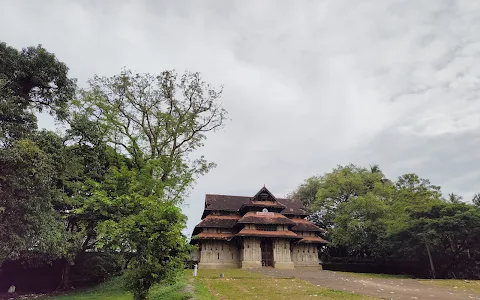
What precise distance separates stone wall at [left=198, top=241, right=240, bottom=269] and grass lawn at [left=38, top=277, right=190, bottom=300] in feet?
37.6

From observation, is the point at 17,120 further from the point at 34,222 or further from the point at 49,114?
the point at 34,222

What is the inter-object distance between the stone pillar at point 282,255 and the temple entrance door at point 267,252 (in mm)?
713

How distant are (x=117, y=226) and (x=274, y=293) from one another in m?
8.03

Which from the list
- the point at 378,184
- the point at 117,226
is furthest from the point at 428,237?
the point at 117,226

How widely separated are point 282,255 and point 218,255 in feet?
24.4

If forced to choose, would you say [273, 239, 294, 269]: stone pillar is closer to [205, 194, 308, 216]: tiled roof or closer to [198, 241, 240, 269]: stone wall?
[198, 241, 240, 269]: stone wall

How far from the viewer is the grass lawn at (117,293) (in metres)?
13.9

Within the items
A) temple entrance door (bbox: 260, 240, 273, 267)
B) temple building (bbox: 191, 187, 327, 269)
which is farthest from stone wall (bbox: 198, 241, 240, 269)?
temple entrance door (bbox: 260, 240, 273, 267)

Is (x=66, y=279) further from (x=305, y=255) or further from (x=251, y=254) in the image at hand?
(x=305, y=255)

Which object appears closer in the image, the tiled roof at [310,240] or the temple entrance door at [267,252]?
the temple entrance door at [267,252]

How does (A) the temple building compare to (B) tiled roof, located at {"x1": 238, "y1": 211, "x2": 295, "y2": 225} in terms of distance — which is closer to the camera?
(A) the temple building

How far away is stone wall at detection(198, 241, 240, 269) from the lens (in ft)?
112

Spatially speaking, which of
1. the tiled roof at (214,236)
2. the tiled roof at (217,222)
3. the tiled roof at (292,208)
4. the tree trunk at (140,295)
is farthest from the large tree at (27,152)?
the tiled roof at (292,208)

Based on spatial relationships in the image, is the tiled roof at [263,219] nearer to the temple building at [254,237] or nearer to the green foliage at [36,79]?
the temple building at [254,237]
